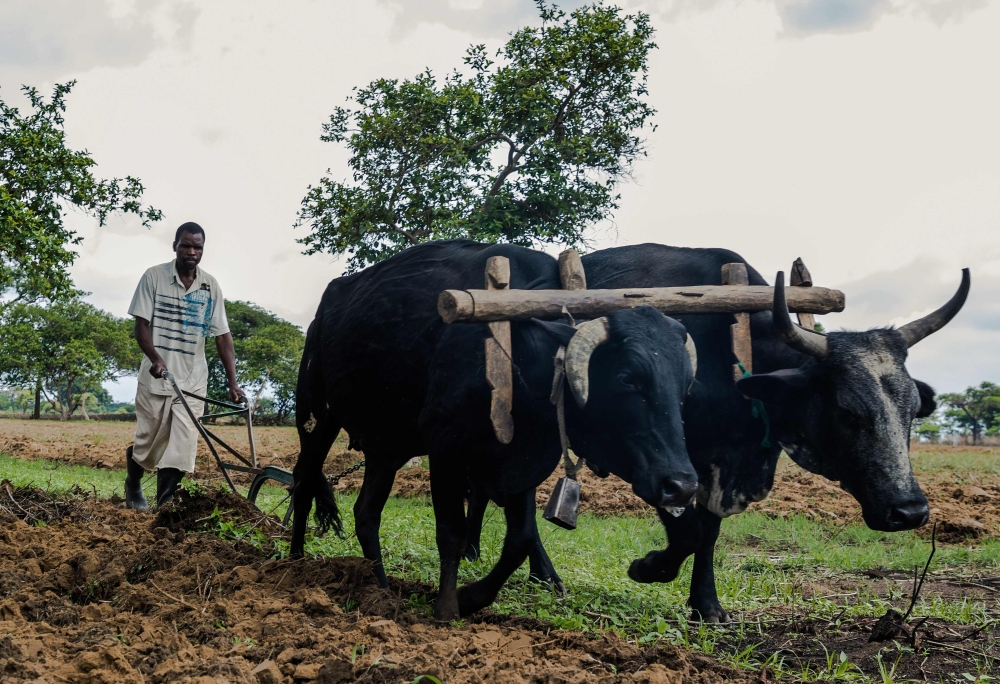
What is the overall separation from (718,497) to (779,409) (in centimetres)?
57

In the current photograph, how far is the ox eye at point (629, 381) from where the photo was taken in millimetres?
3768

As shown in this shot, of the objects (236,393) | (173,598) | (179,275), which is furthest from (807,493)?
(173,598)

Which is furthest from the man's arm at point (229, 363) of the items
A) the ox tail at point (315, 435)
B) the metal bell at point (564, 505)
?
the metal bell at point (564, 505)

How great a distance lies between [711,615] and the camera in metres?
4.55

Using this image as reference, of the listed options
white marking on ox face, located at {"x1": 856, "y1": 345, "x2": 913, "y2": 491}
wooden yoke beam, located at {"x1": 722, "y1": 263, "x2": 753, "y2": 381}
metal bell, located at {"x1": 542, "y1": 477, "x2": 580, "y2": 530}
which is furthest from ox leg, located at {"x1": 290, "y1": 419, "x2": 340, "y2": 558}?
white marking on ox face, located at {"x1": 856, "y1": 345, "x2": 913, "y2": 491}

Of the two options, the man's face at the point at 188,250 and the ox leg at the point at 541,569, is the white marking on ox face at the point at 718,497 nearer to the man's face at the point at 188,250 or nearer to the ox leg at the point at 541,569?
the ox leg at the point at 541,569

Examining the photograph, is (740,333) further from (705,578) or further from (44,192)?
(44,192)

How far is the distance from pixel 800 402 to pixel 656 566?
1.14m

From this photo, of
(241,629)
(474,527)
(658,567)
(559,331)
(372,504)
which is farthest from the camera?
(474,527)

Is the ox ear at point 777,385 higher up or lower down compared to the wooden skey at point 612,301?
lower down

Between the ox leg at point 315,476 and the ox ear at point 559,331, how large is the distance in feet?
7.59

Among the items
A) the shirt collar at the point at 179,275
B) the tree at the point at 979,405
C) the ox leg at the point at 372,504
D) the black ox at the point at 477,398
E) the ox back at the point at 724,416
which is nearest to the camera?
the black ox at the point at 477,398

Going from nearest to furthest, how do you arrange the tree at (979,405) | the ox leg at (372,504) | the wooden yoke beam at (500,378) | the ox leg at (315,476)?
the wooden yoke beam at (500,378) < the ox leg at (372,504) < the ox leg at (315,476) < the tree at (979,405)

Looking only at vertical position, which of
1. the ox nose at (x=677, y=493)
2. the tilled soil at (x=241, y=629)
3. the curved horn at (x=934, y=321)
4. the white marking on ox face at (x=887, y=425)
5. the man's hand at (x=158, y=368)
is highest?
the curved horn at (x=934, y=321)
